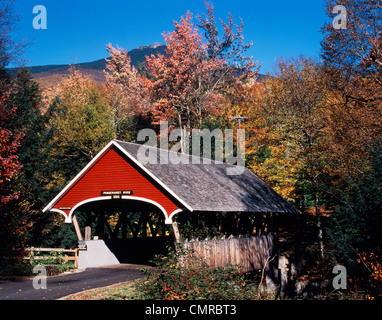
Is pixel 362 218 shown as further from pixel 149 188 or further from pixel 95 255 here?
pixel 95 255

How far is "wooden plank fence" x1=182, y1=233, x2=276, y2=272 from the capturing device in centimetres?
1683

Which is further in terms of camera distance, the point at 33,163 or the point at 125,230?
the point at 33,163

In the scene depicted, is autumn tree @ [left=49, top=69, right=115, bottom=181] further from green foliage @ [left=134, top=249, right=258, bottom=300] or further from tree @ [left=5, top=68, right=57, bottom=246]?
green foliage @ [left=134, top=249, right=258, bottom=300]

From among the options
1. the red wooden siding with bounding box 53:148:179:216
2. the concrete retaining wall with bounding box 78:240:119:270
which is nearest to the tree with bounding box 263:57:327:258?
the red wooden siding with bounding box 53:148:179:216

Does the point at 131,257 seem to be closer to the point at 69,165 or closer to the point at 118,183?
the point at 118,183

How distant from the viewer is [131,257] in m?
24.6

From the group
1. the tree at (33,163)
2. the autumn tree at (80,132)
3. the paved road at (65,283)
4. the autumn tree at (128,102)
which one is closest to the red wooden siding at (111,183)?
the paved road at (65,283)

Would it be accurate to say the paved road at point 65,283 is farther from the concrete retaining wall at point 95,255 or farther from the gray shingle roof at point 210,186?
the gray shingle roof at point 210,186

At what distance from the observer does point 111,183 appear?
62.5 ft

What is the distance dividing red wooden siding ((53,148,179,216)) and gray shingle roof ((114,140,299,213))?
0.64 metres

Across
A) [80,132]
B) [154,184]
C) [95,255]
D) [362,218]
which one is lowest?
[95,255]

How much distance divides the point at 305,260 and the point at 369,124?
32.9ft

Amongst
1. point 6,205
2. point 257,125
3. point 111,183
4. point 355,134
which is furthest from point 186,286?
point 257,125

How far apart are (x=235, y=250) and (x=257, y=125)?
19.9 m
